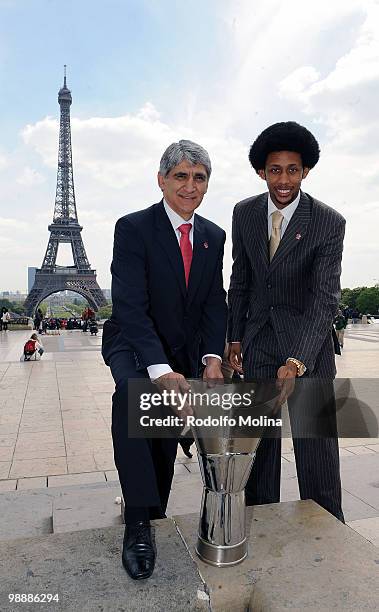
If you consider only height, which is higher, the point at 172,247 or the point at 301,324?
the point at 172,247

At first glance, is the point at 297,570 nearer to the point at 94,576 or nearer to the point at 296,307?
the point at 94,576

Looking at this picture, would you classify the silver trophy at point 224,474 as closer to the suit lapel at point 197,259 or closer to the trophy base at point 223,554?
the trophy base at point 223,554

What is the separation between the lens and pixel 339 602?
1.78 meters

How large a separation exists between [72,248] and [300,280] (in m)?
65.3

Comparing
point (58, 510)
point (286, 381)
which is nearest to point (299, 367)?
point (286, 381)

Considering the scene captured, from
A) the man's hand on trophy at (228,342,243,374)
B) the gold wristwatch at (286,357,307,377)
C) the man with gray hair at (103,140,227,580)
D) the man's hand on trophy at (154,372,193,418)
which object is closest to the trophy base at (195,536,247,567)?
the man with gray hair at (103,140,227,580)

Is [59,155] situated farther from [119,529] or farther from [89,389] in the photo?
[119,529]

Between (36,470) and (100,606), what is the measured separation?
3005 mm

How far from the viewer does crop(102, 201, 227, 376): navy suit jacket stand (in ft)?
8.13

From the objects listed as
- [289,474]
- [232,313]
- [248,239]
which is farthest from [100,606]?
[289,474]

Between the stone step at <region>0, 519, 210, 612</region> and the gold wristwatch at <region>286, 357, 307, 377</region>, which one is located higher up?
the gold wristwatch at <region>286, 357, 307, 377</region>

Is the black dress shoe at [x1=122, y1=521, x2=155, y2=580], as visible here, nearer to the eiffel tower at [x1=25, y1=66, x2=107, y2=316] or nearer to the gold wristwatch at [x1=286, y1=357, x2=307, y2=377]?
the gold wristwatch at [x1=286, y1=357, x2=307, y2=377]

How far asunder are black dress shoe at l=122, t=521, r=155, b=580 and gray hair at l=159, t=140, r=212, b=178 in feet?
5.47

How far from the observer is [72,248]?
65.6 metres
